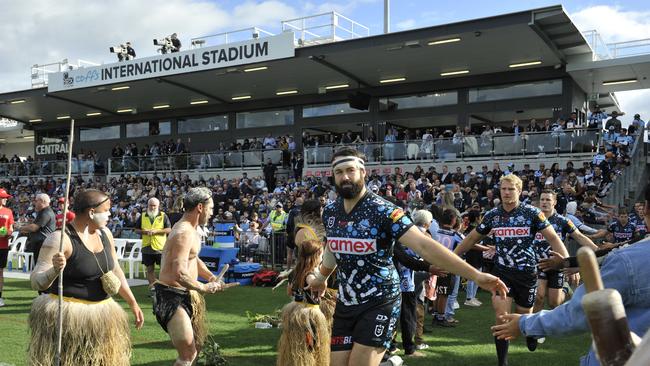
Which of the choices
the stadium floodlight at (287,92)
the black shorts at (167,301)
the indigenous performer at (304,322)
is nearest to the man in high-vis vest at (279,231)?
the indigenous performer at (304,322)

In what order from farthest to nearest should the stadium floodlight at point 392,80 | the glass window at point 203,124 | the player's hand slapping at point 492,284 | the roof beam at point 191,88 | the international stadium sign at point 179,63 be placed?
1. the glass window at point 203,124
2. the roof beam at point 191,88
3. the stadium floodlight at point 392,80
4. the international stadium sign at point 179,63
5. the player's hand slapping at point 492,284

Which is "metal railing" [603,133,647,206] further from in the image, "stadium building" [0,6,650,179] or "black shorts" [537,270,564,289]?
"black shorts" [537,270,564,289]

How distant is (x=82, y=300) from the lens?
4.70 meters

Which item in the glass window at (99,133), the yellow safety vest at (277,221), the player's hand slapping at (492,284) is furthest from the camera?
the glass window at (99,133)

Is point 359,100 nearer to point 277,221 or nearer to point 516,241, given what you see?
point 277,221

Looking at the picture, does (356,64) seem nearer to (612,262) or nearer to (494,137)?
(494,137)

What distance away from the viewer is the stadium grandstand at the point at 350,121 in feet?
60.2

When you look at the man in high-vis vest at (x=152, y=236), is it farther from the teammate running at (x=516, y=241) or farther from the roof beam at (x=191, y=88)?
the roof beam at (x=191, y=88)

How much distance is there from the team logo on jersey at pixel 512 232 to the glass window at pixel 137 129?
3523cm

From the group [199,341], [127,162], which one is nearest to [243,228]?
[199,341]

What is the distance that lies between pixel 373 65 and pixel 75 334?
2368cm

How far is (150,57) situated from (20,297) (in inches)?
760

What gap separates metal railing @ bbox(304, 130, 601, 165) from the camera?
20.2 m

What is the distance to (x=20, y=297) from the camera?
11945mm
